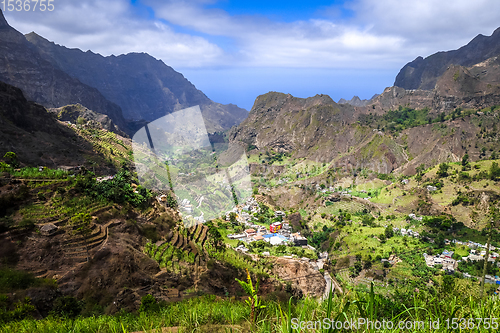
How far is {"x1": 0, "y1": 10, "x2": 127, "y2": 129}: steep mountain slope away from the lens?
3093 inches

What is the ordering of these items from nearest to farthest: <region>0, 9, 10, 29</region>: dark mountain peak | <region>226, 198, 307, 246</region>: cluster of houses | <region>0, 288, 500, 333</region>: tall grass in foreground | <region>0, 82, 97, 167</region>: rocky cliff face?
<region>0, 288, 500, 333</region>: tall grass in foreground < <region>226, 198, 307, 246</region>: cluster of houses < <region>0, 82, 97, 167</region>: rocky cliff face < <region>0, 9, 10, 29</region>: dark mountain peak

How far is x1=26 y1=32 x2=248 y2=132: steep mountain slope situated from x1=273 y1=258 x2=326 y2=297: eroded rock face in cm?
11378

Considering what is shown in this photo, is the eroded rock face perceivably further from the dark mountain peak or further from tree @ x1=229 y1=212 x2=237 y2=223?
the dark mountain peak

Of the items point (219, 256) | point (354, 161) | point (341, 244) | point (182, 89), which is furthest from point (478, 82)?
point (182, 89)

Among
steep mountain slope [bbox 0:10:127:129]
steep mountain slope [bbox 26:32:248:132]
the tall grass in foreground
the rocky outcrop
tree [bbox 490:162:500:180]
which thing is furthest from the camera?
steep mountain slope [bbox 26:32:248:132]

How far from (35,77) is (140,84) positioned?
93.6m

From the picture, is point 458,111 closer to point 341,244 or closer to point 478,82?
point 478,82

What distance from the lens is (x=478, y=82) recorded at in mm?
73000

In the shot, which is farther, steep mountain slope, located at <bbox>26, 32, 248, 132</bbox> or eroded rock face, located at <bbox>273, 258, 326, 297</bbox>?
steep mountain slope, located at <bbox>26, 32, 248, 132</bbox>

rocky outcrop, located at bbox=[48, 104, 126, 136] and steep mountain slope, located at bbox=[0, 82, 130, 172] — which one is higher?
rocky outcrop, located at bbox=[48, 104, 126, 136]

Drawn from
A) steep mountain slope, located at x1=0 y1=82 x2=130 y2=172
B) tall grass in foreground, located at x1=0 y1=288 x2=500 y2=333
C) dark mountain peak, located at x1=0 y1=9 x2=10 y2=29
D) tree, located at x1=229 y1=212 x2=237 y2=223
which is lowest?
tree, located at x1=229 y1=212 x2=237 y2=223

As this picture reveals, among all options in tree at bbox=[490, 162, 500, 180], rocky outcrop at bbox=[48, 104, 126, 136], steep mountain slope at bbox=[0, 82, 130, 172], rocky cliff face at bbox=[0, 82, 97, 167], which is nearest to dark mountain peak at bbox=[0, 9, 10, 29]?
rocky outcrop at bbox=[48, 104, 126, 136]

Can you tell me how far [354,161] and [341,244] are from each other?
35.6 m

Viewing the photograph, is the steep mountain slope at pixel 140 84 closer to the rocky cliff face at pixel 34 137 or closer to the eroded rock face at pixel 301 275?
the rocky cliff face at pixel 34 137
